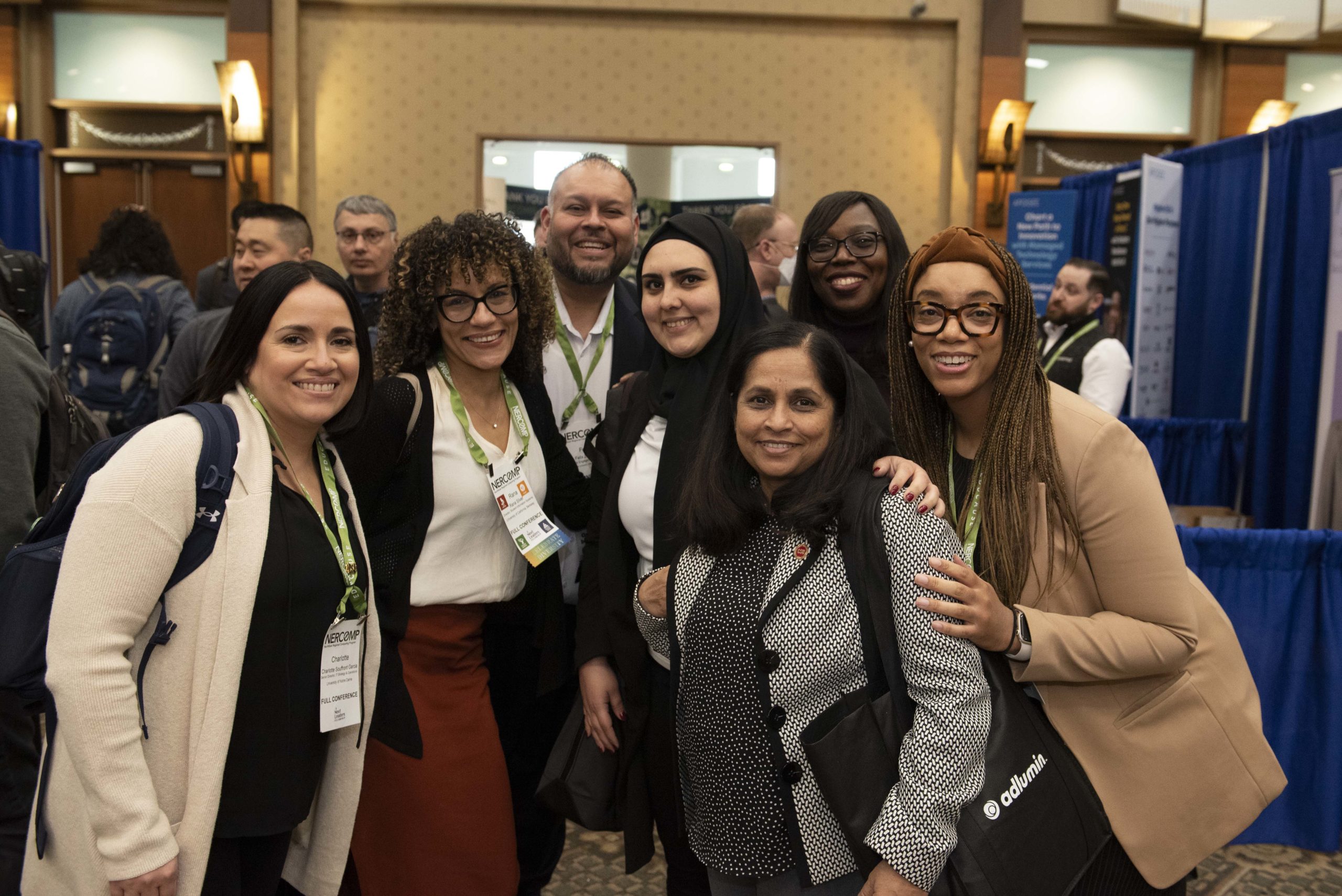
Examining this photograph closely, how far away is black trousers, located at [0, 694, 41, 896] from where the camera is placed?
244 cm

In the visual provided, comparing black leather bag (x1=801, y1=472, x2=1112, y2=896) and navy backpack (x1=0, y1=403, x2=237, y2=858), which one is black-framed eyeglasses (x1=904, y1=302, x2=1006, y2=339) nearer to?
black leather bag (x1=801, y1=472, x2=1112, y2=896)

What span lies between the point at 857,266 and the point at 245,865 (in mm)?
1709

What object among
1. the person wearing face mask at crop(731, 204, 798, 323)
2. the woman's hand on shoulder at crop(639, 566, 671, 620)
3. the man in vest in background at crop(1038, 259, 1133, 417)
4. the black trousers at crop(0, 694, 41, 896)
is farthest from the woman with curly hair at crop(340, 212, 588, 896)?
the man in vest in background at crop(1038, 259, 1133, 417)

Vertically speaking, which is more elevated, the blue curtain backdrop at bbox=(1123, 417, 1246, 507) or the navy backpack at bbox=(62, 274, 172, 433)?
the navy backpack at bbox=(62, 274, 172, 433)

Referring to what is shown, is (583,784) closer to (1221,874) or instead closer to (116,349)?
(1221,874)

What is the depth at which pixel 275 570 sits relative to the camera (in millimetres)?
1572

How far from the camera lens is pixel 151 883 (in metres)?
→ 1.43

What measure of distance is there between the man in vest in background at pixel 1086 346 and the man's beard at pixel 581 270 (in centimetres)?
345

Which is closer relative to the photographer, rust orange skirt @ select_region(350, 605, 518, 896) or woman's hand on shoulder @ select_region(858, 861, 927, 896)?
woman's hand on shoulder @ select_region(858, 861, 927, 896)

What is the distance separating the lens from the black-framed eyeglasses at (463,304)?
6.94ft

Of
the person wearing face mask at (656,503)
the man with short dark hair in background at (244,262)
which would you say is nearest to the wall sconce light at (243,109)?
the man with short dark hair in background at (244,262)

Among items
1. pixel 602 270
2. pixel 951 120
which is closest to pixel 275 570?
pixel 602 270

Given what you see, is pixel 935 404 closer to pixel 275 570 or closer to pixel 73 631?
pixel 275 570

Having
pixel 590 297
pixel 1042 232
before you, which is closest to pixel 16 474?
pixel 590 297
